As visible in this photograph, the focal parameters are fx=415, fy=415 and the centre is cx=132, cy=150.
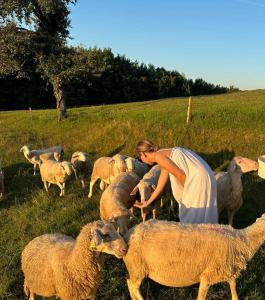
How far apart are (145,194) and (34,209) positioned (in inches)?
127

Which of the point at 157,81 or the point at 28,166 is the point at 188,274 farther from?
the point at 157,81

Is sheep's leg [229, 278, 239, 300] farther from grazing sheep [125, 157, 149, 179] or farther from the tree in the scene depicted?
the tree

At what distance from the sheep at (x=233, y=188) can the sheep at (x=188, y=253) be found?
Result: 3483 mm

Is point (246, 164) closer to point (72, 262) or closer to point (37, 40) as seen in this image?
point (72, 262)

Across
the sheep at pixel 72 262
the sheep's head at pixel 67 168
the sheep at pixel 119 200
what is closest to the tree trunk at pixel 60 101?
the sheep's head at pixel 67 168

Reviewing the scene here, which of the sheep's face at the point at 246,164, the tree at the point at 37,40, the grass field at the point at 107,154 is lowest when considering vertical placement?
the grass field at the point at 107,154

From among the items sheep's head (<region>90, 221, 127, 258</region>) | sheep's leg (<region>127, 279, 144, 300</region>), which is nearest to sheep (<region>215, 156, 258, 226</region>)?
sheep's leg (<region>127, 279, 144, 300</region>)

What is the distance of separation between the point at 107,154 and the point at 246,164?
8361 mm

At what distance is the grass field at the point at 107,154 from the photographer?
6.51m

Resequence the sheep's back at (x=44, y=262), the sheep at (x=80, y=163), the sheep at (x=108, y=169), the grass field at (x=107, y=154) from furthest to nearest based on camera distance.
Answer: the sheep at (x=80, y=163)
the sheep at (x=108, y=169)
the grass field at (x=107, y=154)
the sheep's back at (x=44, y=262)

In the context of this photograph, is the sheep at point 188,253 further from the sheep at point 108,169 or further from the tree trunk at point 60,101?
the tree trunk at point 60,101

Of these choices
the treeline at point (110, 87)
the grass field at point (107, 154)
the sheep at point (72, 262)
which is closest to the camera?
the sheep at point (72, 262)

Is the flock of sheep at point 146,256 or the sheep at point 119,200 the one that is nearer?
the flock of sheep at point 146,256

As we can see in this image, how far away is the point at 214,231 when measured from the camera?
17.9ft
